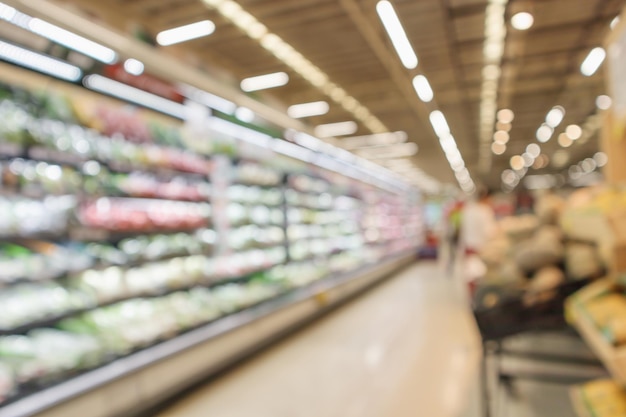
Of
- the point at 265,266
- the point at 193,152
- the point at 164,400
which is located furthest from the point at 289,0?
the point at 164,400

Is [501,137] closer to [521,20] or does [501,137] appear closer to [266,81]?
[266,81]

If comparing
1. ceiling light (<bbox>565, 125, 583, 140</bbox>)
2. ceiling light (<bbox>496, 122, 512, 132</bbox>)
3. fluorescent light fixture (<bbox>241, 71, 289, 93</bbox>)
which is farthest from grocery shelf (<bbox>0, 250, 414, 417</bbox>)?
ceiling light (<bbox>565, 125, 583, 140</bbox>)

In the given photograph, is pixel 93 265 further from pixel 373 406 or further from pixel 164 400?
pixel 373 406

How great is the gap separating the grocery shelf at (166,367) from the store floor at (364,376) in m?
0.15

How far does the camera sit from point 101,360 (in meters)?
3.06

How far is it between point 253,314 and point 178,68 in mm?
2590

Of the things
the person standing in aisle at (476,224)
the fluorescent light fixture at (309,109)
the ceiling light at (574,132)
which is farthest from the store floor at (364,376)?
the ceiling light at (574,132)

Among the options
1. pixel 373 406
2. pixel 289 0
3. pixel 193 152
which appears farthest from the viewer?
pixel 289 0

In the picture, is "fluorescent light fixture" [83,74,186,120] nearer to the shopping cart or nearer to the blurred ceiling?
the blurred ceiling

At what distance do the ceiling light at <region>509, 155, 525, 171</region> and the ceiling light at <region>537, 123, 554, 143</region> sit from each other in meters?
4.77

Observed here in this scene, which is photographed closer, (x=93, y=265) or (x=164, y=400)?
(x=93, y=265)

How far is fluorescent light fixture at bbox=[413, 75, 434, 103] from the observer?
7707mm

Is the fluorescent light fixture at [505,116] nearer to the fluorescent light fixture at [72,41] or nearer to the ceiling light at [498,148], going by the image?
the ceiling light at [498,148]

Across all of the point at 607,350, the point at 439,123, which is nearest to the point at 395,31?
the point at 607,350
